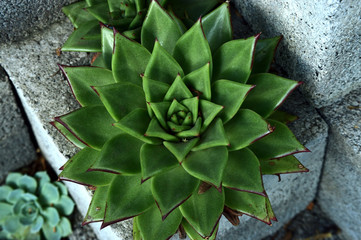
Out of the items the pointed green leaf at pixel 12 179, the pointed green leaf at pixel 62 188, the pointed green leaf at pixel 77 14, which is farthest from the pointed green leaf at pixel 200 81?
the pointed green leaf at pixel 12 179

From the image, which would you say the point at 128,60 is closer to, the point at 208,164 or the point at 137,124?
the point at 137,124

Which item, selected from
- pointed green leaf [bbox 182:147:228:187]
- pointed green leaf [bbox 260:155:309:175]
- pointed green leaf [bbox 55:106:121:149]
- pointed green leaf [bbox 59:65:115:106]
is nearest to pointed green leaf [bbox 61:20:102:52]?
pointed green leaf [bbox 59:65:115:106]

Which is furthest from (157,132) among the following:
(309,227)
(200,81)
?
(309,227)

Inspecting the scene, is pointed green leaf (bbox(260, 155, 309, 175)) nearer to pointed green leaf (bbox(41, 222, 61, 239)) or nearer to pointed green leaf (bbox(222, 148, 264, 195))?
pointed green leaf (bbox(222, 148, 264, 195))

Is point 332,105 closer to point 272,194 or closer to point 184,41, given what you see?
point 272,194

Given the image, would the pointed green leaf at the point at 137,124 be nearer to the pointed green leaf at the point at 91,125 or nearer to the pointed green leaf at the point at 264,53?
the pointed green leaf at the point at 91,125

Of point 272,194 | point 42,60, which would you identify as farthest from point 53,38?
point 272,194
